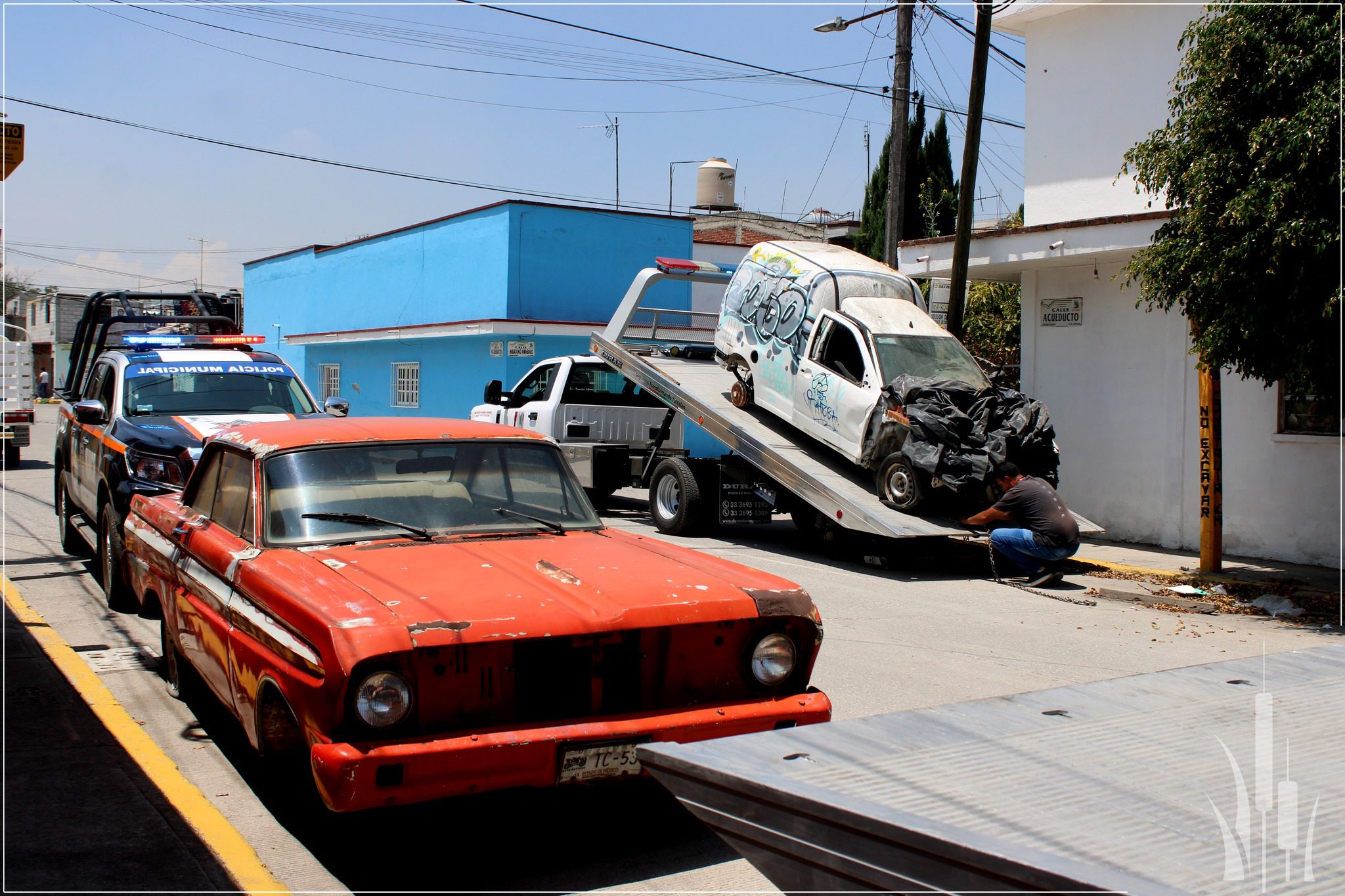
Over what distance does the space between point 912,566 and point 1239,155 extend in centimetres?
492

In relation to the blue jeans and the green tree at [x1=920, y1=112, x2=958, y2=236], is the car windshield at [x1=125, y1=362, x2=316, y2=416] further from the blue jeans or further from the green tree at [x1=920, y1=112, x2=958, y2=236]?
the green tree at [x1=920, y1=112, x2=958, y2=236]

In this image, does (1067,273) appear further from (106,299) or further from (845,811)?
(845,811)

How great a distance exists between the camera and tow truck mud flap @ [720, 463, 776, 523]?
1291 centimetres

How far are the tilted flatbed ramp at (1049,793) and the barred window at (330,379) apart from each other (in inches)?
1133

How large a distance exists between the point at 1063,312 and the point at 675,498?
5.74 meters

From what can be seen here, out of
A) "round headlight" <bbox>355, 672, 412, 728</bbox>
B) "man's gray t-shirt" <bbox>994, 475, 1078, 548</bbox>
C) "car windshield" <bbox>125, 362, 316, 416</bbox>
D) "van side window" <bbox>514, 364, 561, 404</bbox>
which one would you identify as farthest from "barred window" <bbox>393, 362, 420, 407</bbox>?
"round headlight" <bbox>355, 672, 412, 728</bbox>

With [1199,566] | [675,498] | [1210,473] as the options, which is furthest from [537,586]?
[1199,566]

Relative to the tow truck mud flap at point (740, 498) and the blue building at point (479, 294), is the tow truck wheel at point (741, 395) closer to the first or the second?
the tow truck mud flap at point (740, 498)

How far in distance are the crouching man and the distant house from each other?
326 centimetres

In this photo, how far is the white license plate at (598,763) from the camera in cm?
374

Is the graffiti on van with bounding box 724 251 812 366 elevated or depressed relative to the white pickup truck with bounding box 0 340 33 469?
elevated

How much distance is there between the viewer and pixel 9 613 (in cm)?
801

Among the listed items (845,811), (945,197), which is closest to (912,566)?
(845,811)

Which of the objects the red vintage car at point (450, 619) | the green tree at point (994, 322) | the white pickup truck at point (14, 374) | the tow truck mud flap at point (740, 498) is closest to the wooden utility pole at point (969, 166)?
the tow truck mud flap at point (740, 498)
